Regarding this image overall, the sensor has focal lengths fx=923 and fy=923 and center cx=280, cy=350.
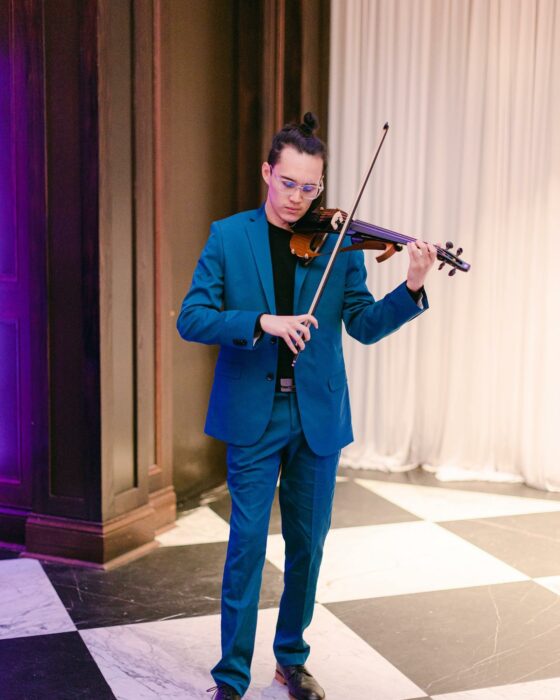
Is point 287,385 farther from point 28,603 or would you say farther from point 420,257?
point 28,603

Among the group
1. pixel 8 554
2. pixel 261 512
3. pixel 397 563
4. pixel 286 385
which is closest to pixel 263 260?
pixel 286 385

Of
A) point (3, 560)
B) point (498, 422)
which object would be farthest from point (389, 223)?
point (3, 560)

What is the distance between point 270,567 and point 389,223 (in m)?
2.16

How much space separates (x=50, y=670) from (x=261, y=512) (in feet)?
2.58

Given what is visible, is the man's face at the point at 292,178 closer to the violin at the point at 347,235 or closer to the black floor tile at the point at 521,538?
the violin at the point at 347,235

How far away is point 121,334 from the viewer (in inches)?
132

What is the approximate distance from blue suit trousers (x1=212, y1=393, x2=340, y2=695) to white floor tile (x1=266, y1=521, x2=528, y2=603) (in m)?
0.83

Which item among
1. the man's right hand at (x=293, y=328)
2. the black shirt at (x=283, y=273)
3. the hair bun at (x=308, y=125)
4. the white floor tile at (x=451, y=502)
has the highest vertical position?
the hair bun at (x=308, y=125)

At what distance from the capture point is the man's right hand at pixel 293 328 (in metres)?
1.89

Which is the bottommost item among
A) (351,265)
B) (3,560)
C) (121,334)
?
(3,560)

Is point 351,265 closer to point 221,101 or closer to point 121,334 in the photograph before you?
point 121,334

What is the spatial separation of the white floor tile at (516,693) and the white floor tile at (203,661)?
0.36ft

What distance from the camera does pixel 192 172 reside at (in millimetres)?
4043

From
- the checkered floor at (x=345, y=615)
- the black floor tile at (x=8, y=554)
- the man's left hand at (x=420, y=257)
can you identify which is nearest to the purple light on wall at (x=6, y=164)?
the black floor tile at (x=8, y=554)
